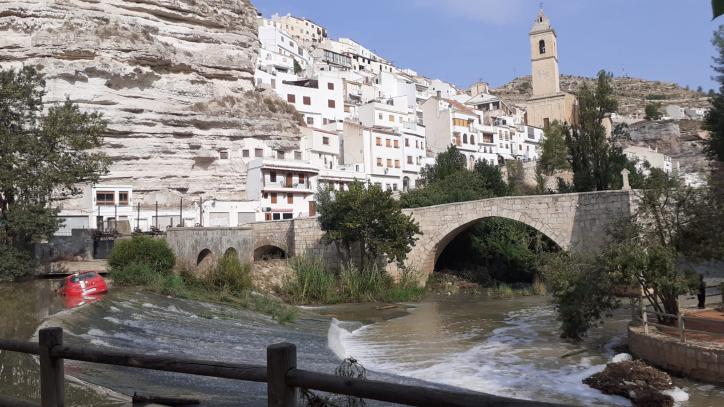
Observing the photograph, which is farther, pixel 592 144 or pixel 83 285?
pixel 592 144

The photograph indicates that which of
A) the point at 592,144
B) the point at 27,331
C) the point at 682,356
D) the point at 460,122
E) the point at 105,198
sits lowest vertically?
the point at 682,356

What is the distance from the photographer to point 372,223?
86.2ft

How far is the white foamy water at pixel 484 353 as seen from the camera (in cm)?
1090

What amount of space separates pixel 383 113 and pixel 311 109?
20.7 feet

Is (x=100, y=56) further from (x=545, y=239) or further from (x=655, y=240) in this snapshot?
(x=655, y=240)

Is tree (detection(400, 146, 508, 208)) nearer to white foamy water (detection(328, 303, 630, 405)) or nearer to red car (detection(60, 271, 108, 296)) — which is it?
white foamy water (detection(328, 303, 630, 405))

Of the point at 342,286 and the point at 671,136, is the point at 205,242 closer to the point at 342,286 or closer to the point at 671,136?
the point at 342,286

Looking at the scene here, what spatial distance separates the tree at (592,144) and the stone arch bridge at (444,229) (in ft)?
26.6

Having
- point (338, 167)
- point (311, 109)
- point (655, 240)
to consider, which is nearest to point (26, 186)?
point (655, 240)

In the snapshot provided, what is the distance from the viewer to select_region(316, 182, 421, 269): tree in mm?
25875

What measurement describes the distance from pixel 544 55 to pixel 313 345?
59.4 m

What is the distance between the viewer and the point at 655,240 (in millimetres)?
12969

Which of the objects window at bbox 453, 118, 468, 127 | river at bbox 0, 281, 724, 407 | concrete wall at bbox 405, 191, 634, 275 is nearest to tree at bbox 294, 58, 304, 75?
window at bbox 453, 118, 468, 127

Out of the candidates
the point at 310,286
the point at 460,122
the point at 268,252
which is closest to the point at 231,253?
the point at 310,286
